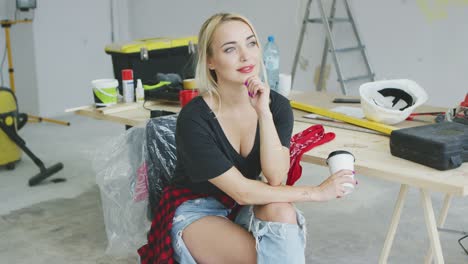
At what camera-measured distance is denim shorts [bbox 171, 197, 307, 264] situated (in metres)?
1.60

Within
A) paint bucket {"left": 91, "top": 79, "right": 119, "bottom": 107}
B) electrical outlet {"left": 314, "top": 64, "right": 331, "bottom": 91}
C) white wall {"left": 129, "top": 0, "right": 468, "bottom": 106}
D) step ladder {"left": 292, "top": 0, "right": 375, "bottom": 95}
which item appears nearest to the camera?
paint bucket {"left": 91, "top": 79, "right": 119, "bottom": 107}

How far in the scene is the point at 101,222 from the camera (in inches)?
125

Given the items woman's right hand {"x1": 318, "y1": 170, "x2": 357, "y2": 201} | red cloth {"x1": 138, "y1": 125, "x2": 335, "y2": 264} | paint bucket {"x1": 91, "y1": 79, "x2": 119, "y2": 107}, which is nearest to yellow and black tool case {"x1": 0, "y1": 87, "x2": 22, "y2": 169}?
paint bucket {"x1": 91, "y1": 79, "x2": 119, "y2": 107}

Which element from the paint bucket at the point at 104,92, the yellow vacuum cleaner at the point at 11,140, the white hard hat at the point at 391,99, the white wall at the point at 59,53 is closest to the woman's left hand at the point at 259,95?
the white hard hat at the point at 391,99

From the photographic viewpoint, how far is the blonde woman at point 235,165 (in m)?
1.66

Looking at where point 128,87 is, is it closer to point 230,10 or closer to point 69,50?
point 230,10

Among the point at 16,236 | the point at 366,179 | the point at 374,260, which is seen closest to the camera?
the point at 374,260

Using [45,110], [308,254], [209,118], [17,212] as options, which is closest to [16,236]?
[17,212]

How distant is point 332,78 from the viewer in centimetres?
490

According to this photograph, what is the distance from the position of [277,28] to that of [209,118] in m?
3.50

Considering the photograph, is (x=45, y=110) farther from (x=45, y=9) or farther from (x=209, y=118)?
(x=209, y=118)

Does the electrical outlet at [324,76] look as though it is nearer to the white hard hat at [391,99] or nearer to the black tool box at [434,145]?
the white hard hat at [391,99]

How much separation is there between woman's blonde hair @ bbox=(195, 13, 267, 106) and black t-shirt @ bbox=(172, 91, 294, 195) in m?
0.05

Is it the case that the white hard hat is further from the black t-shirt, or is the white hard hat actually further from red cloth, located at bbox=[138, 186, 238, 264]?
red cloth, located at bbox=[138, 186, 238, 264]
